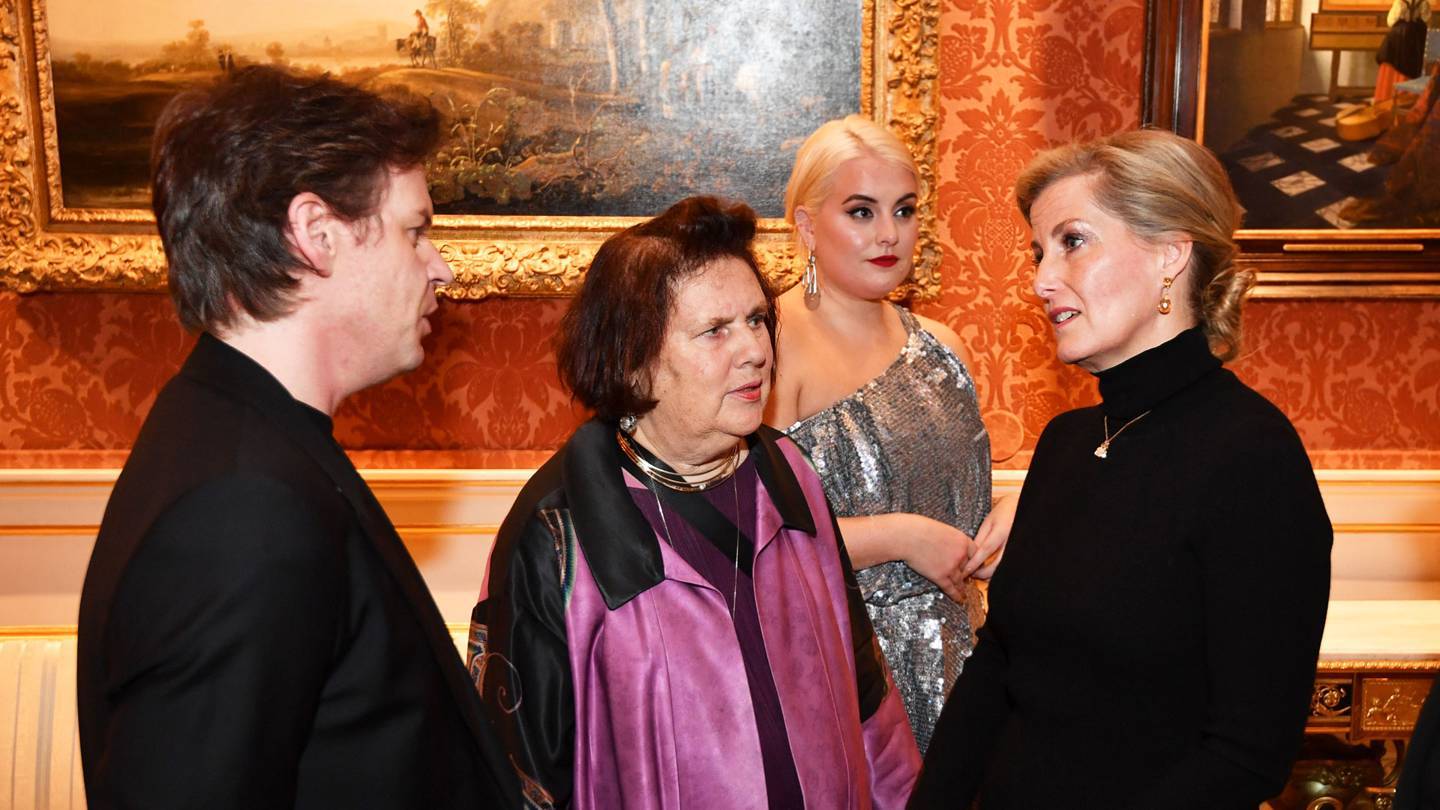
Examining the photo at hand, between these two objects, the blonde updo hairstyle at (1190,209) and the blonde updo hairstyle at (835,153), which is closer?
the blonde updo hairstyle at (1190,209)

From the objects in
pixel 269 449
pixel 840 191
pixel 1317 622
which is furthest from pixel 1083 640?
pixel 840 191

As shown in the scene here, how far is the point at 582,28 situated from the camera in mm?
3811

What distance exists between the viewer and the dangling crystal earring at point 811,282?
2.95 m

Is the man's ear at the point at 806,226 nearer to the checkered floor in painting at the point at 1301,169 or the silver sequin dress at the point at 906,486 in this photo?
the silver sequin dress at the point at 906,486

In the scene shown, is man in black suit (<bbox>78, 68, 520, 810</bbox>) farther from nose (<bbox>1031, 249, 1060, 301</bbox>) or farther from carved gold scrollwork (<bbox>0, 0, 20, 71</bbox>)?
carved gold scrollwork (<bbox>0, 0, 20, 71</bbox>)

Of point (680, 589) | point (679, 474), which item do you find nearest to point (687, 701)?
point (680, 589)

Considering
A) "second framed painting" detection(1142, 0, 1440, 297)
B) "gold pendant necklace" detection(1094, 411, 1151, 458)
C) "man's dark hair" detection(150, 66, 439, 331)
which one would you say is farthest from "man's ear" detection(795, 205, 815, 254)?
"man's dark hair" detection(150, 66, 439, 331)

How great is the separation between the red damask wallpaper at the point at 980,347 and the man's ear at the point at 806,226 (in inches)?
46.2

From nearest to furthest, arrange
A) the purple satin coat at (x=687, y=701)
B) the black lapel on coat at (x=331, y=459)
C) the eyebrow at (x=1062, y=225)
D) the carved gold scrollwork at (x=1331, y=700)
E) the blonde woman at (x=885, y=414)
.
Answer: the black lapel on coat at (x=331, y=459) < the purple satin coat at (x=687, y=701) < the eyebrow at (x=1062, y=225) < the blonde woman at (x=885, y=414) < the carved gold scrollwork at (x=1331, y=700)

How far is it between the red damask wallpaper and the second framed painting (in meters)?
0.18

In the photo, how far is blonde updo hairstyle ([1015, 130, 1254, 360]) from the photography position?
190cm

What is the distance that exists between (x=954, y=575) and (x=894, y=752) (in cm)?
70

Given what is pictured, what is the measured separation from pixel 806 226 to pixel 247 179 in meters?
1.86

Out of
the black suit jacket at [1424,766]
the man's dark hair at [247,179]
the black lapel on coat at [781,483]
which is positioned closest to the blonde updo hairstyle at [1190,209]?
the black suit jacket at [1424,766]
